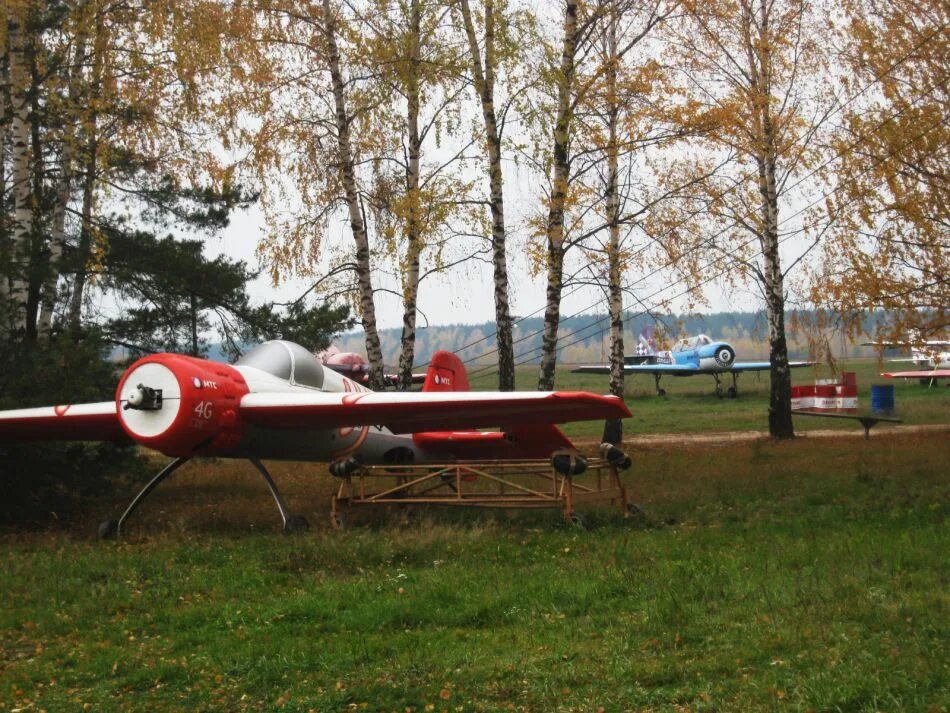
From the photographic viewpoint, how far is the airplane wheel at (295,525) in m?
10.7

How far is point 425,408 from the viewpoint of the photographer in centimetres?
1061

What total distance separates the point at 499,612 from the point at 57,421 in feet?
20.8

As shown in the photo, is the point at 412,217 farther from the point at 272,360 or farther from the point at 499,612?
the point at 499,612

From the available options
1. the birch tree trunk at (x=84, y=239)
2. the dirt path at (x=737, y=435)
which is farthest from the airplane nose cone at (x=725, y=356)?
the birch tree trunk at (x=84, y=239)

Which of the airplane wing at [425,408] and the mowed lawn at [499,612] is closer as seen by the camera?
the mowed lawn at [499,612]

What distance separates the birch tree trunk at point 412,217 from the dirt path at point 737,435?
5071 mm

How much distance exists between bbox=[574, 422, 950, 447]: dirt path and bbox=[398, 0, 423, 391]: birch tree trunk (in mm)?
5071

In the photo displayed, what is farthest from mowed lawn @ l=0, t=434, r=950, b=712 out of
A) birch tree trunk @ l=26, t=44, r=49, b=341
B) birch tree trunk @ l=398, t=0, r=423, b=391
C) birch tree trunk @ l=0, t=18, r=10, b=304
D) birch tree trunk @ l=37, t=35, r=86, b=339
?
birch tree trunk @ l=398, t=0, r=423, b=391

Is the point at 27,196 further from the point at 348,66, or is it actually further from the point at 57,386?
the point at 348,66

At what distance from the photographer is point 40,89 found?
46.2ft

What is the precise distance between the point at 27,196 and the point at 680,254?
34.4ft

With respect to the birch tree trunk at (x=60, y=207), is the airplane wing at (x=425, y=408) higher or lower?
lower

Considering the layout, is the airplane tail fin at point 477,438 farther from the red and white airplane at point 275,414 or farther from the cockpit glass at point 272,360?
the cockpit glass at point 272,360

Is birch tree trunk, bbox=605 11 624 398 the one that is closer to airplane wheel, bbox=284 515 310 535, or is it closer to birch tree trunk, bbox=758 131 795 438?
birch tree trunk, bbox=758 131 795 438
